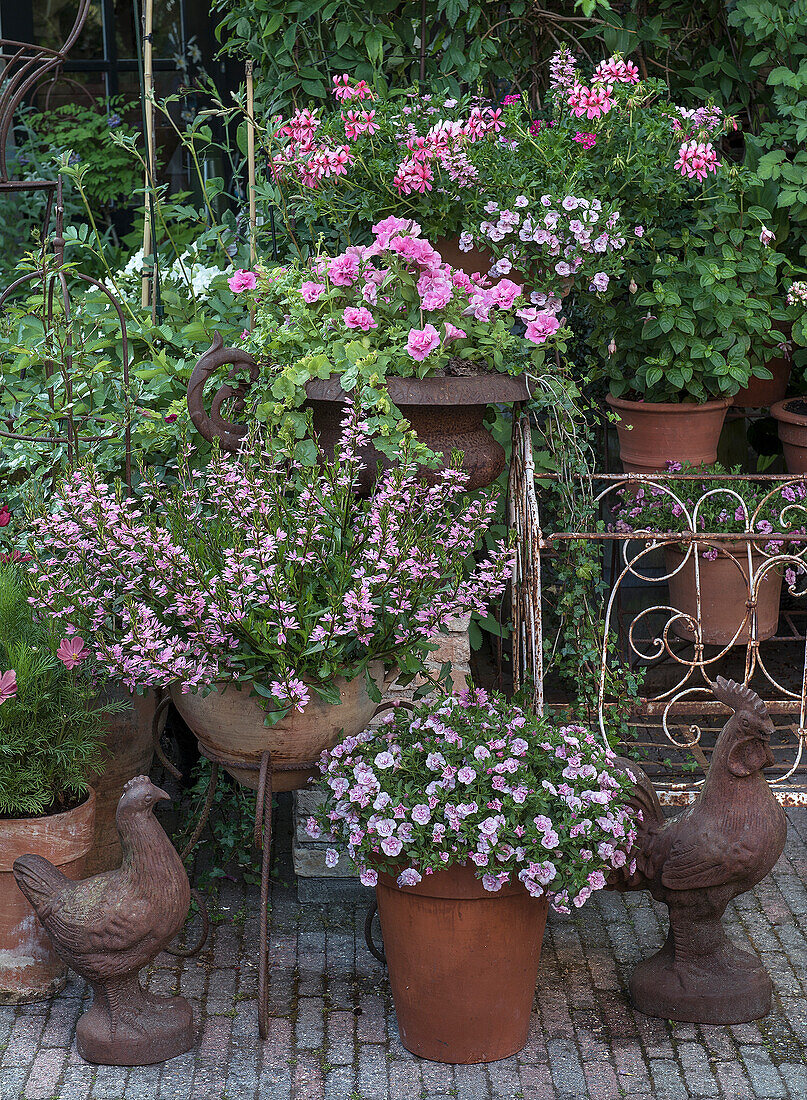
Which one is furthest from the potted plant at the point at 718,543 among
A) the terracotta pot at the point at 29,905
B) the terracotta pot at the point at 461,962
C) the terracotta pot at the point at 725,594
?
the terracotta pot at the point at 29,905

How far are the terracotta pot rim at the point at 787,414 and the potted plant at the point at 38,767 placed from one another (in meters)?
2.41

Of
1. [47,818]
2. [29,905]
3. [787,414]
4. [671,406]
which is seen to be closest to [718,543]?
[671,406]

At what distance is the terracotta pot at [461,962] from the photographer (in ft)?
8.64

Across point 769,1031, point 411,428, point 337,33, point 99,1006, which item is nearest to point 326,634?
point 411,428

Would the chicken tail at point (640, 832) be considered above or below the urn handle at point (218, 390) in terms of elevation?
below

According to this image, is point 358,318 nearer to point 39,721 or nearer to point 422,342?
point 422,342

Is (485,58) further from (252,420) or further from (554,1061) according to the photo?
(554,1061)

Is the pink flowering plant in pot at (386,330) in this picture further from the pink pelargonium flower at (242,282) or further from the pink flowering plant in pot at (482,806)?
the pink flowering plant in pot at (482,806)

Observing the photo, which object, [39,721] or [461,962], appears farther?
[39,721]

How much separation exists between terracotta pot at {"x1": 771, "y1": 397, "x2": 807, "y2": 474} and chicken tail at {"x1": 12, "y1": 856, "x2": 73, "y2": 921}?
2.70m

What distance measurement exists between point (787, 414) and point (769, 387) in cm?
38

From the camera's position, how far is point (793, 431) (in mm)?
4113

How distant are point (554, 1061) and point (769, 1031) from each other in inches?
20.2

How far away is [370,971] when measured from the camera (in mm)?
3096
